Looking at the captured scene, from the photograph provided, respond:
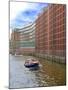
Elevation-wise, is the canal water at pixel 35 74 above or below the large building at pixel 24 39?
below

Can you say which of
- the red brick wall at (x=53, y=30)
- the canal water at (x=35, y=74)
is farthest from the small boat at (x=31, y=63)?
the red brick wall at (x=53, y=30)

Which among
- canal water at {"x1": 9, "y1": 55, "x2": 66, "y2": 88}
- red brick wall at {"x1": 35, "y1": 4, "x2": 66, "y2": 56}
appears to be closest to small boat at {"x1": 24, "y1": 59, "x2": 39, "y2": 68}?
canal water at {"x1": 9, "y1": 55, "x2": 66, "y2": 88}

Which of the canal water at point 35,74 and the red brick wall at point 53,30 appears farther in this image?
the red brick wall at point 53,30

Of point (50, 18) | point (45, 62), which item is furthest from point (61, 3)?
point (45, 62)

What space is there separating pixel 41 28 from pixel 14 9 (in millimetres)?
414

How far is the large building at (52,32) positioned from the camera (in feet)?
8.61

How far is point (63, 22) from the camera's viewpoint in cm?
267

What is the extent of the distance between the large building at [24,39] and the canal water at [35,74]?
100 millimetres

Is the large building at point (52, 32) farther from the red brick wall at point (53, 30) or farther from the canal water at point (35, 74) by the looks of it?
the canal water at point (35, 74)

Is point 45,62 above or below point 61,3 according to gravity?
below

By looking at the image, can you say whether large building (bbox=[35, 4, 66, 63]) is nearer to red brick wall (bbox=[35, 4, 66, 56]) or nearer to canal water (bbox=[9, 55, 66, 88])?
red brick wall (bbox=[35, 4, 66, 56])

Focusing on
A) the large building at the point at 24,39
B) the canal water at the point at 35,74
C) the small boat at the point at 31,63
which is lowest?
the canal water at the point at 35,74

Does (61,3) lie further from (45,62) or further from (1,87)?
(1,87)

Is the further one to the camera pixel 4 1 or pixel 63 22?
pixel 63 22
